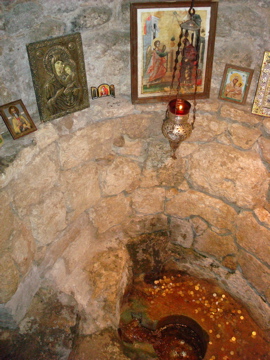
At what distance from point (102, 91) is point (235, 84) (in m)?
0.77

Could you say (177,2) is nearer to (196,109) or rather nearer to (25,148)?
(196,109)

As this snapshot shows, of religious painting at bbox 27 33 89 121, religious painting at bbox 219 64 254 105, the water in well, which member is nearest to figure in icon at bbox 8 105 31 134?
religious painting at bbox 27 33 89 121

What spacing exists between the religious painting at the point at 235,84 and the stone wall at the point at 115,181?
43 millimetres

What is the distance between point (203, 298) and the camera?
8.87 feet

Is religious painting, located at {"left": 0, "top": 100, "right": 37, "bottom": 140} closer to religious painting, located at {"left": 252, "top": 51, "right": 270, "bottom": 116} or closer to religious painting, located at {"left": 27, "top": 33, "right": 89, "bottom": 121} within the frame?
religious painting, located at {"left": 27, "top": 33, "right": 89, "bottom": 121}

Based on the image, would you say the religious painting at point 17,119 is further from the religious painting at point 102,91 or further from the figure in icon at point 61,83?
the religious painting at point 102,91

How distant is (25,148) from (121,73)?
735 mm

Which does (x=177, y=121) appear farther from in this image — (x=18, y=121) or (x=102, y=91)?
(x=18, y=121)

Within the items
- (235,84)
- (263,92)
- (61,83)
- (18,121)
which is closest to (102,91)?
(61,83)

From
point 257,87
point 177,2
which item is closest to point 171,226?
point 257,87

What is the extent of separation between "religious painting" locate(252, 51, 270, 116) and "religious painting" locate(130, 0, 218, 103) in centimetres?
29

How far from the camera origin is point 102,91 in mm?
2014

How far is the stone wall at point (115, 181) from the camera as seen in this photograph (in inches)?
66.7

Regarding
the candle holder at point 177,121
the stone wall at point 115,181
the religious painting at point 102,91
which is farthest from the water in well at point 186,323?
the religious painting at point 102,91
